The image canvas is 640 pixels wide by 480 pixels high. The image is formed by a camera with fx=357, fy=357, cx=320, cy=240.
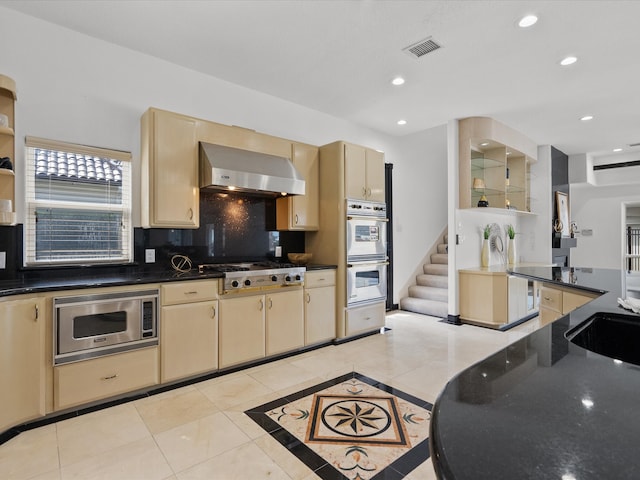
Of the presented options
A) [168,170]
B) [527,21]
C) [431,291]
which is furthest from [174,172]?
[431,291]

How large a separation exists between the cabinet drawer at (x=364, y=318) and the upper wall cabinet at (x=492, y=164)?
1.97 metres

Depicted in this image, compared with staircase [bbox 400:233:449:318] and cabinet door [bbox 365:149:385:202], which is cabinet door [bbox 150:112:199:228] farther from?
staircase [bbox 400:233:449:318]

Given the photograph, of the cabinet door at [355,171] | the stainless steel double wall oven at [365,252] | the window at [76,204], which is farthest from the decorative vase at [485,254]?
the window at [76,204]

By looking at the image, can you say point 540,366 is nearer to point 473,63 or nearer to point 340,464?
point 340,464

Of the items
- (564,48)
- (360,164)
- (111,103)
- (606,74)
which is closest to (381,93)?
(360,164)

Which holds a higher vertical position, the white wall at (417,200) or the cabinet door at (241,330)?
the white wall at (417,200)

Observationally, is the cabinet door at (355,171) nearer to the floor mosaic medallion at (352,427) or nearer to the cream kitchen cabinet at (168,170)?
the cream kitchen cabinet at (168,170)

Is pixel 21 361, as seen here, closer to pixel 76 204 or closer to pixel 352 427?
pixel 76 204

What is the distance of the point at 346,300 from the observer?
4094 mm

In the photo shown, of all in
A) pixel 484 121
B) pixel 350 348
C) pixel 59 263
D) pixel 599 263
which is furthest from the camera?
pixel 599 263

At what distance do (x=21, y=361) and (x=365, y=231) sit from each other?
3271 millimetres

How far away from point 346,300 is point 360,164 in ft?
5.30

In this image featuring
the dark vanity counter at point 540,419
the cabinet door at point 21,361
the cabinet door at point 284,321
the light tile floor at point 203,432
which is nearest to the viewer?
the dark vanity counter at point 540,419

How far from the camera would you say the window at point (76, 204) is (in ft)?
9.09
